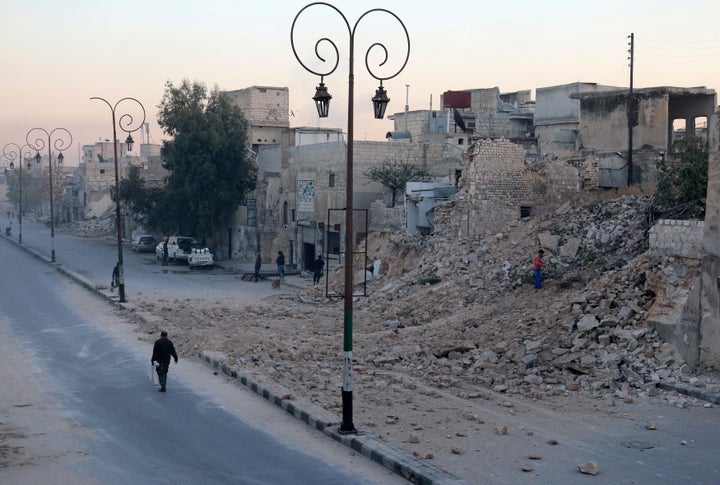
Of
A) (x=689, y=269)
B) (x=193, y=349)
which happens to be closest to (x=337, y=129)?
(x=193, y=349)

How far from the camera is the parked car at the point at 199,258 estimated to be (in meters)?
44.9

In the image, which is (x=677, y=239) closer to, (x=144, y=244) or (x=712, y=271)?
(x=712, y=271)

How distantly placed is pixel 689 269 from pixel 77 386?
41.5 ft

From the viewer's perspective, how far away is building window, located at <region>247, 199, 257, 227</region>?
49.2 meters

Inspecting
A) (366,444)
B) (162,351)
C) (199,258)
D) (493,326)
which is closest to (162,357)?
(162,351)

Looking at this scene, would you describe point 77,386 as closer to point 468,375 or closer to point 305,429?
point 305,429

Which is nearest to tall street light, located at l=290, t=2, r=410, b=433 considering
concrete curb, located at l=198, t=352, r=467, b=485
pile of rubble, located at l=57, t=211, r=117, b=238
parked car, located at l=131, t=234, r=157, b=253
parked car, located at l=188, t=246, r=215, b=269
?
concrete curb, located at l=198, t=352, r=467, b=485

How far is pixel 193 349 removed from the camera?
67.5ft

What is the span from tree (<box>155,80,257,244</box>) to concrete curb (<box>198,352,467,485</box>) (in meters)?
34.4

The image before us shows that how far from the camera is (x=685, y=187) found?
2044 centimetres

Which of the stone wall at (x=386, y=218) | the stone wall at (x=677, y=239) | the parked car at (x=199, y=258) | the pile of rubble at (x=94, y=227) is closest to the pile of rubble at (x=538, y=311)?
the stone wall at (x=677, y=239)

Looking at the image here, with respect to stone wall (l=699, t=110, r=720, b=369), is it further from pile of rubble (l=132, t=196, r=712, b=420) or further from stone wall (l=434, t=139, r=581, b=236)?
stone wall (l=434, t=139, r=581, b=236)

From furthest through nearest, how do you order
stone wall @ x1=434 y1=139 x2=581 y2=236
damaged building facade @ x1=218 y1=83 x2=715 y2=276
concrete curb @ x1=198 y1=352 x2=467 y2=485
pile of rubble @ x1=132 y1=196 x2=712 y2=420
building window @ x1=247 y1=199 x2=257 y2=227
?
building window @ x1=247 y1=199 x2=257 y2=227
damaged building facade @ x1=218 y1=83 x2=715 y2=276
stone wall @ x1=434 y1=139 x2=581 y2=236
pile of rubble @ x1=132 y1=196 x2=712 y2=420
concrete curb @ x1=198 y1=352 x2=467 y2=485

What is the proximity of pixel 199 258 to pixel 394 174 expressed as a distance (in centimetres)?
1289
